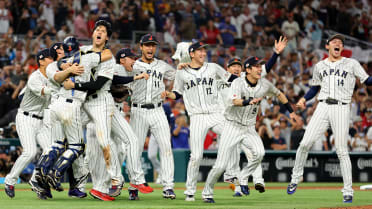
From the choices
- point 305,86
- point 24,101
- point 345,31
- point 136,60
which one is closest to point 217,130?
point 136,60

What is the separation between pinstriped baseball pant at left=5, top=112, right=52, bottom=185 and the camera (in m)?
9.83

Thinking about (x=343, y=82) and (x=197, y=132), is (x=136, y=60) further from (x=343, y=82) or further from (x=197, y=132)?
(x=343, y=82)

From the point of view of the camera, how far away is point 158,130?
9.70m

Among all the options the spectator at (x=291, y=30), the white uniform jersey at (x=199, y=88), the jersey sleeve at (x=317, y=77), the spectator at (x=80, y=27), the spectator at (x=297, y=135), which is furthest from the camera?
the spectator at (x=291, y=30)

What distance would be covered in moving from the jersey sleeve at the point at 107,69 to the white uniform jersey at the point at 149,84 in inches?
38.6

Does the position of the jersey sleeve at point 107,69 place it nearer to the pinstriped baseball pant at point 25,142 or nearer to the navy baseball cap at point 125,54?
the navy baseball cap at point 125,54

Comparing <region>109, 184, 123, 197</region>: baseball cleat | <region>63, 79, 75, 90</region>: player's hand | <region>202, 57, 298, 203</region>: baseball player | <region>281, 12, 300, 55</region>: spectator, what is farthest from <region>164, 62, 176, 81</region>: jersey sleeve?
<region>281, 12, 300, 55</region>: spectator

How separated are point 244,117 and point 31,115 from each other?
3293 millimetres

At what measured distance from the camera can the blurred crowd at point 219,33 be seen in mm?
16609

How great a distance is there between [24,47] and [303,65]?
878 centimetres

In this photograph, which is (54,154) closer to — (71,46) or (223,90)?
(71,46)

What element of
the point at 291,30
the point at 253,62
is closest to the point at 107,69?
the point at 253,62

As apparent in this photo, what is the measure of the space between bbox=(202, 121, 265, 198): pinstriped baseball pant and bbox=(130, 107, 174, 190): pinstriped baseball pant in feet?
2.62

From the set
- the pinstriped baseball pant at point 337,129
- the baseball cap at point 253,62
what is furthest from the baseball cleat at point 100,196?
the pinstriped baseball pant at point 337,129
